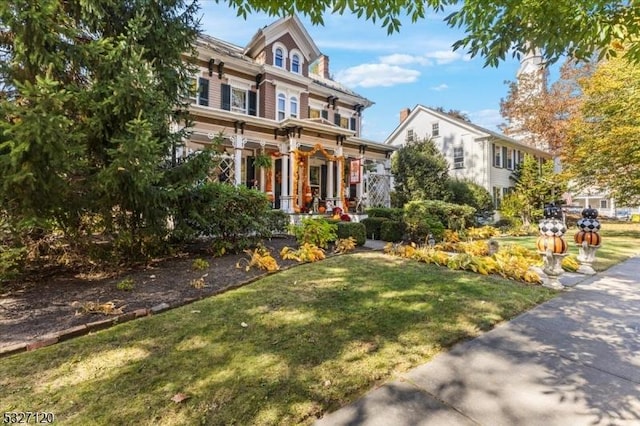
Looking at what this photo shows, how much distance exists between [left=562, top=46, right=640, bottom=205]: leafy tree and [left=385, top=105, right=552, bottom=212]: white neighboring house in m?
5.29

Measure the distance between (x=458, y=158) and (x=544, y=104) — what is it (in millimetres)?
10213

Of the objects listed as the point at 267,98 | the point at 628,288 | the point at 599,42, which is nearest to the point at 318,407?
the point at 599,42

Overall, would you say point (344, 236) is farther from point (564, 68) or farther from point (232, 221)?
point (564, 68)

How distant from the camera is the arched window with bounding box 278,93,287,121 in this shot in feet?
53.8

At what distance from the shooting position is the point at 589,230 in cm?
691

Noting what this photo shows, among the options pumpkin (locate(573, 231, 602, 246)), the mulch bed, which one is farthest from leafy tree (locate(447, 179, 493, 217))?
the mulch bed

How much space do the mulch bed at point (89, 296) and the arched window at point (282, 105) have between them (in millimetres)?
11544

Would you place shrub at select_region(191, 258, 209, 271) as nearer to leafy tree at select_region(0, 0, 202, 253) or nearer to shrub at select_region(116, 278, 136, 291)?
leafy tree at select_region(0, 0, 202, 253)

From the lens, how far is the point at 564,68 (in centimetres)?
2673

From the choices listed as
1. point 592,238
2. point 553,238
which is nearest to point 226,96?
point 553,238

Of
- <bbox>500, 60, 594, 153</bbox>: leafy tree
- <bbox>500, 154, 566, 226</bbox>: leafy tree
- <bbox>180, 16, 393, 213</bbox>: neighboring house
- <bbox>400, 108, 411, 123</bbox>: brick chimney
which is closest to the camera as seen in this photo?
<bbox>180, 16, 393, 213</bbox>: neighboring house

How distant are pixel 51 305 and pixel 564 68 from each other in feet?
115

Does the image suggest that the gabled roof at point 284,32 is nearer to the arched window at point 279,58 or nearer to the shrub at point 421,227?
the arched window at point 279,58

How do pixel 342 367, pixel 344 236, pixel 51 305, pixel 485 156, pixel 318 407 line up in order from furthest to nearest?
pixel 485 156
pixel 344 236
pixel 51 305
pixel 342 367
pixel 318 407
